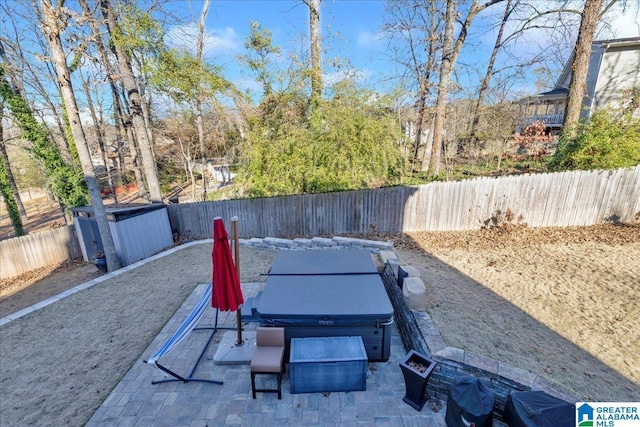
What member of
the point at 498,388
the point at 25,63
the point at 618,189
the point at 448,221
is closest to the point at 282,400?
the point at 498,388

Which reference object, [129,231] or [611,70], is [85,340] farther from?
[611,70]

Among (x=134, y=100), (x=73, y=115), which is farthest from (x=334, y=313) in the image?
(x=134, y=100)

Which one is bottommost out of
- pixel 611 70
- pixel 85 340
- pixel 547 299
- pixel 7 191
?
pixel 85 340

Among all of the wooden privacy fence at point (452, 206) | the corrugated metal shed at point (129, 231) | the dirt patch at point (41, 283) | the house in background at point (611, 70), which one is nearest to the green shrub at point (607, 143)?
the wooden privacy fence at point (452, 206)

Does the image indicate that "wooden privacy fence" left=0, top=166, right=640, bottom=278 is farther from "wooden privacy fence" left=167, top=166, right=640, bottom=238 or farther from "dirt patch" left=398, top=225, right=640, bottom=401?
"dirt patch" left=398, top=225, right=640, bottom=401

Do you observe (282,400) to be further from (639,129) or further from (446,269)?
(639,129)

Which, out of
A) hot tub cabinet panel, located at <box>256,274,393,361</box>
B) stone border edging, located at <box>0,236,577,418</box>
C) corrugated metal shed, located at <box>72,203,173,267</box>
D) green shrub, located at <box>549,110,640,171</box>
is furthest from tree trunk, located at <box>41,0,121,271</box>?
green shrub, located at <box>549,110,640,171</box>

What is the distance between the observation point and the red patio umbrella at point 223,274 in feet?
10.9

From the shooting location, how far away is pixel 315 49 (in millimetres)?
9047

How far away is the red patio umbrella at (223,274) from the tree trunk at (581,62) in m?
10.4

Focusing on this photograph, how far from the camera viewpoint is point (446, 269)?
6207 millimetres

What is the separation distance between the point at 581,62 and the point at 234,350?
12284mm

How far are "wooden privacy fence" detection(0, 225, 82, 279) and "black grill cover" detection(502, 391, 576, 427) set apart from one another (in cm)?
1282

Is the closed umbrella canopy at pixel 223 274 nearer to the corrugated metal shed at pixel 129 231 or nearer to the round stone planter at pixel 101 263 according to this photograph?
the corrugated metal shed at pixel 129 231
